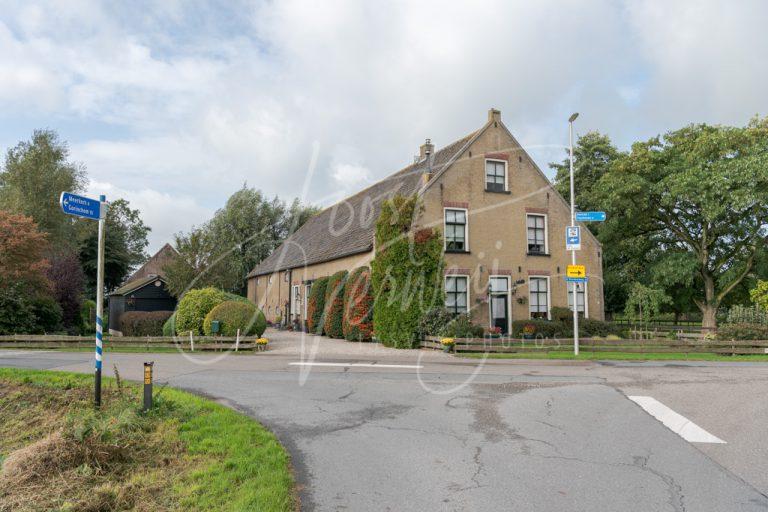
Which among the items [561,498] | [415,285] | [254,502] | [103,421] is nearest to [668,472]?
[561,498]

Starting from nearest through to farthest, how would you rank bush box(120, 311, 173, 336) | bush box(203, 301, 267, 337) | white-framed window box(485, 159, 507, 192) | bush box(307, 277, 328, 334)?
bush box(203, 301, 267, 337) → white-framed window box(485, 159, 507, 192) → bush box(120, 311, 173, 336) → bush box(307, 277, 328, 334)

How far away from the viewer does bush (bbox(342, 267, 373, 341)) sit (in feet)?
78.5

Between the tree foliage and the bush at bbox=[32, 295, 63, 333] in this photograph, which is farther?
the bush at bbox=[32, 295, 63, 333]

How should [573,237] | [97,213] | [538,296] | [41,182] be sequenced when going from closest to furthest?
[97,213] < [573,237] < [538,296] < [41,182]

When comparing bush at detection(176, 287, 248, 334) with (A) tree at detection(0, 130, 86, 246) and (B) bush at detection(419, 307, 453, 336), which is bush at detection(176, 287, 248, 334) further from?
(A) tree at detection(0, 130, 86, 246)

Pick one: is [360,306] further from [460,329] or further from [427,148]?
[427,148]

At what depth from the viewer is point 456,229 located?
2498 centimetres

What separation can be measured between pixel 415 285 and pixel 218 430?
47.7 ft

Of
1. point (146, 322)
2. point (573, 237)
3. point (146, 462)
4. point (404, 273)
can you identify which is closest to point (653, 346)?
point (573, 237)

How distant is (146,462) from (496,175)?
22.3 meters

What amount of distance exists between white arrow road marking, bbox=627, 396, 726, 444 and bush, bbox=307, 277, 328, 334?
19.6m

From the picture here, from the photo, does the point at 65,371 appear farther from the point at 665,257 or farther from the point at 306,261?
the point at 665,257

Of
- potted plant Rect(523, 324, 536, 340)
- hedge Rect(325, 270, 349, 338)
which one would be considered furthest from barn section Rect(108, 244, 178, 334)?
potted plant Rect(523, 324, 536, 340)

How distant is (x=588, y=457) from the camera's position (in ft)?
22.0
